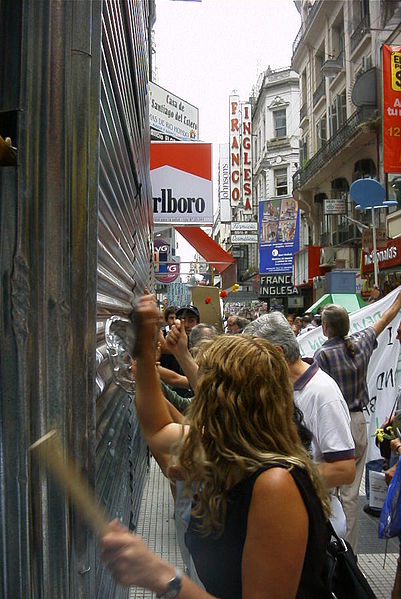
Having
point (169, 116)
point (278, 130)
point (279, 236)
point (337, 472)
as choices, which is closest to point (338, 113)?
point (279, 236)

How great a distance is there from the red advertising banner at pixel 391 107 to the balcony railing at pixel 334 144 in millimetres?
6669

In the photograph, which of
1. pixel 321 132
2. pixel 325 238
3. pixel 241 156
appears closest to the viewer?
pixel 325 238

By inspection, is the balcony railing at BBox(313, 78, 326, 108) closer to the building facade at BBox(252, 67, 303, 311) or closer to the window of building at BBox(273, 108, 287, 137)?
the building facade at BBox(252, 67, 303, 311)

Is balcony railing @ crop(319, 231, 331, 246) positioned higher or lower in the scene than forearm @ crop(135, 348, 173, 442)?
higher

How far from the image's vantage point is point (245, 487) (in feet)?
5.00

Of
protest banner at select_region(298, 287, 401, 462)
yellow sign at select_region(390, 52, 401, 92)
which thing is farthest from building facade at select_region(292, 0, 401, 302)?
protest banner at select_region(298, 287, 401, 462)

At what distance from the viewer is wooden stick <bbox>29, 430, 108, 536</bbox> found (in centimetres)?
112

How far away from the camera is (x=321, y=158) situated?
28.3 metres

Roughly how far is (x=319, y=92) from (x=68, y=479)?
31698mm

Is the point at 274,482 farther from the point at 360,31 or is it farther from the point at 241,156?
the point at 241,156

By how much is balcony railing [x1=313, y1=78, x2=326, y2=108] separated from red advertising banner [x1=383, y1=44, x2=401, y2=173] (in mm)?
14044

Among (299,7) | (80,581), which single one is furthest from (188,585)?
(299,7)

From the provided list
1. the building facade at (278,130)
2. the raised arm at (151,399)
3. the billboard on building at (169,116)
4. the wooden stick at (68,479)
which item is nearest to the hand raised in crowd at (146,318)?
the raised arm at (151,399)


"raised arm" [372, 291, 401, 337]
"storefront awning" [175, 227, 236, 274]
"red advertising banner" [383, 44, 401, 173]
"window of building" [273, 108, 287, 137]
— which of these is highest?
"window of building" [273, 108, 287, 137]
